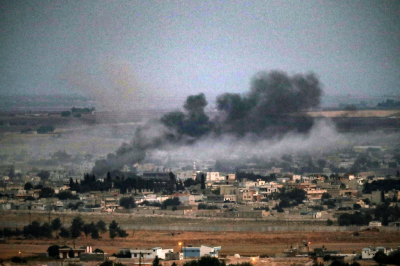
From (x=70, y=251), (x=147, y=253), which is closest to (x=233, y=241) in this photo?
(x=147, y=253)

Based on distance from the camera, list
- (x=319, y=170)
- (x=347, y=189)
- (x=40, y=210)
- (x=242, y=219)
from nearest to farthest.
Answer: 1. (x=242, y=219)
2. (x=40, y=210)
3. (x=347, y=189)
4. (x=319, y=170)

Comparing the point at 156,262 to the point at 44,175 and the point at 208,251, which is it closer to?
the point at 208,251

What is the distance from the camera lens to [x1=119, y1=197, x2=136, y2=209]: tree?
6412cm

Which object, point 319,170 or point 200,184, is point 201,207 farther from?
point 319,170

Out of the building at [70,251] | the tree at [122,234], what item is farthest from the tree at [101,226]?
the building at [70,251]

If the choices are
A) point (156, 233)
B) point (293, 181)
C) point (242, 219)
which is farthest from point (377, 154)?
point (156, 233)

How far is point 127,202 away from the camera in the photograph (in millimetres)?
64875

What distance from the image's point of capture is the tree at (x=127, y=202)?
6412cm

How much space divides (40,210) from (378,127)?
45.1 m

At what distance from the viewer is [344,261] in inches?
1458

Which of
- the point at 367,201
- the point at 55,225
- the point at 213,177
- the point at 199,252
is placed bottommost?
the point at 199,252

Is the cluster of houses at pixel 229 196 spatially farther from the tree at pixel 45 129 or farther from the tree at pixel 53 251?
the tree at pixel 53 251

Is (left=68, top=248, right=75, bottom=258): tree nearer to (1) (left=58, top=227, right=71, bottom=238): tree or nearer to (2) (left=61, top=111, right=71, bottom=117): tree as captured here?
(1) (left=58, top=227, right=71, bottom=238): tree

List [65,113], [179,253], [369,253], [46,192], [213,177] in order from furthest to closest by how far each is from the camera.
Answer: [65,113] → [213,177] → [46,192] → [179,253] → [369,253]
